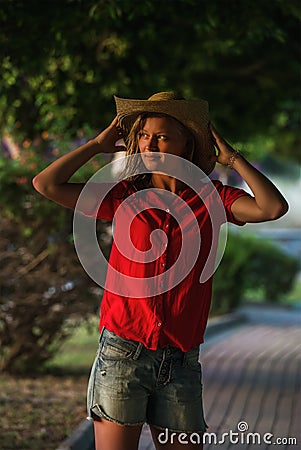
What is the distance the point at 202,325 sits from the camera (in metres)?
3.76

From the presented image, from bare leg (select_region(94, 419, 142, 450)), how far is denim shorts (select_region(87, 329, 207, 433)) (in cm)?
2

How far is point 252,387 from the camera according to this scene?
29.7ft

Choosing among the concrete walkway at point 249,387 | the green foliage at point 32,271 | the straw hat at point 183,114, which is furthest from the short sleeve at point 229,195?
the green foliage at point 32,271

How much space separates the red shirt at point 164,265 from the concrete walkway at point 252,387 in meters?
0.46

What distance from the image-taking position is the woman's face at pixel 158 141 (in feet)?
12.3

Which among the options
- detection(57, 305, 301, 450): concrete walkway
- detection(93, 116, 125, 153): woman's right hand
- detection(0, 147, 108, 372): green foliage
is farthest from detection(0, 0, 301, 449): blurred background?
detection(93, 116, 125, 153): woman's right hand

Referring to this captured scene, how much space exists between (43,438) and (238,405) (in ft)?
6.05

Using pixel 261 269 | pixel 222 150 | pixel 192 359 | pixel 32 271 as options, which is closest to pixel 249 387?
pixel 32 271

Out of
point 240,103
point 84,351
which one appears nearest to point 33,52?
point 84,351

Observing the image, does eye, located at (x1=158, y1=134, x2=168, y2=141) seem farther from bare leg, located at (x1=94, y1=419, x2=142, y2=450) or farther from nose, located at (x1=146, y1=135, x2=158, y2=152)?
bare leg, located at (x1=94, y1=419, x2=142, y2=450)

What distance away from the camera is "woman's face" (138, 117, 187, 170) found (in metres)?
3.75

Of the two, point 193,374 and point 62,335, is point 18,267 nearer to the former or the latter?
point 62,335

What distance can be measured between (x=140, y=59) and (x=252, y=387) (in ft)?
11.4

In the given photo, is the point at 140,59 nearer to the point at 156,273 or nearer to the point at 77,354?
the point at 77,354
